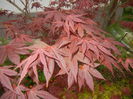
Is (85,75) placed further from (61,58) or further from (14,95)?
(14,95)

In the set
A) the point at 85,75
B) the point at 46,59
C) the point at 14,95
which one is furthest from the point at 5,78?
the point at 85,75

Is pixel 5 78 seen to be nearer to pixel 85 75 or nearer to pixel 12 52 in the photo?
pixel 12 52

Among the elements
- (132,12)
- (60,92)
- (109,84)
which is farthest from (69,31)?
(132,12)

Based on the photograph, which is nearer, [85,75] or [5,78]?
[5,78]

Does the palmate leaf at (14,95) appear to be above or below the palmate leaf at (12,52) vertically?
below

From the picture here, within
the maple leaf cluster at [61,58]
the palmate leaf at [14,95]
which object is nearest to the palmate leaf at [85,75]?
the maple leaf cluster at [61,58]

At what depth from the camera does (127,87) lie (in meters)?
2.49

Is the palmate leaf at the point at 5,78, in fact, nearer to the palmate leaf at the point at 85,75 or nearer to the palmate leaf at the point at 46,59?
the palmate leaf at the point at 46,59

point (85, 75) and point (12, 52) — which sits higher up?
point (12, 52)

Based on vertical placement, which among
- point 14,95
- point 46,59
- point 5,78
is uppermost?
point 46,59

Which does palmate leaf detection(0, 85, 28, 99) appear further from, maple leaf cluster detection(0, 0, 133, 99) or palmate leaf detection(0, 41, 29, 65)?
palmate leaf detection(0, 41, 29, 65)

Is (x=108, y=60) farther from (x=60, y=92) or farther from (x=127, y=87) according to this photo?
(x=127, y=87)

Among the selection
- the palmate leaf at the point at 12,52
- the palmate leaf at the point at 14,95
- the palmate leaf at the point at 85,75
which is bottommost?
the palmate leaf at the point at 14,95

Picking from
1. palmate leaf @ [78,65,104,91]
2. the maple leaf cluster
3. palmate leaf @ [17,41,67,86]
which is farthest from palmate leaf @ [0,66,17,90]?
palmate leaf @ [78,65,104,91]
